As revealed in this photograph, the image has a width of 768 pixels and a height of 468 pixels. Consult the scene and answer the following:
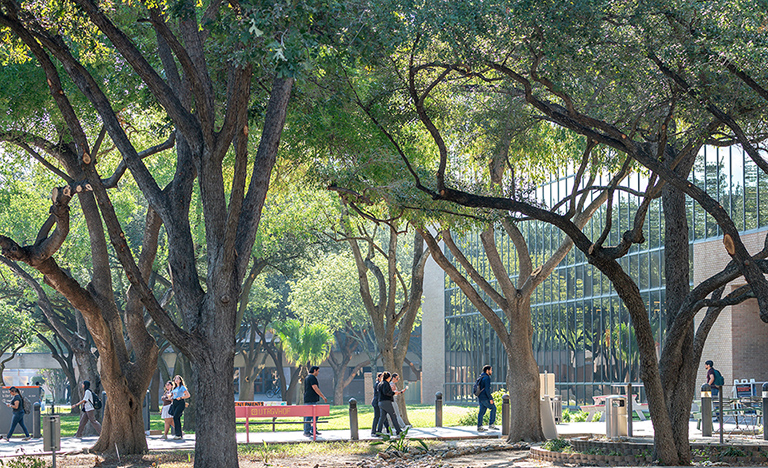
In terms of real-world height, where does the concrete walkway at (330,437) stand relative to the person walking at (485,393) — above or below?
below

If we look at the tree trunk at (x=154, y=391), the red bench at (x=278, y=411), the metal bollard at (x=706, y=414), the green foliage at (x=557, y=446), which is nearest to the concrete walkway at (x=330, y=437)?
the metal bollard at (x=706, y=414)

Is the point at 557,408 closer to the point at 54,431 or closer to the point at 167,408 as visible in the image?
the point at 167,408

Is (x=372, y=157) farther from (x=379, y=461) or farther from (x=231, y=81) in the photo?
(x=379, y=461)

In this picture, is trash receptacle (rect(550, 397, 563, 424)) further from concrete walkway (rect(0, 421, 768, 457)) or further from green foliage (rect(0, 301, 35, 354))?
green foliage (rect(0, 301, 35, 354))

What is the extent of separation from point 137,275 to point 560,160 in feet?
34.2

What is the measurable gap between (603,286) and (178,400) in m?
19.5

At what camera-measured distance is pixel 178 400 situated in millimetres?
21625

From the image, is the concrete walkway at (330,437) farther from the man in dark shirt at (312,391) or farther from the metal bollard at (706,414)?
the man in dark shirt at (312,391)

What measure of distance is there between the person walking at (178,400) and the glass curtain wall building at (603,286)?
12.4 metres

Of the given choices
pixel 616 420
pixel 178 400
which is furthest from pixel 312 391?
pixel 616 420

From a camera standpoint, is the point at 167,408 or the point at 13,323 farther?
the point at 13,323

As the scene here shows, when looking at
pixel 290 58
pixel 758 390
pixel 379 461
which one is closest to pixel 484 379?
pixel 379 461

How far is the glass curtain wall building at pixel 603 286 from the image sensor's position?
27.4 m

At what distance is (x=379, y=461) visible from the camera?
48.8 ft
